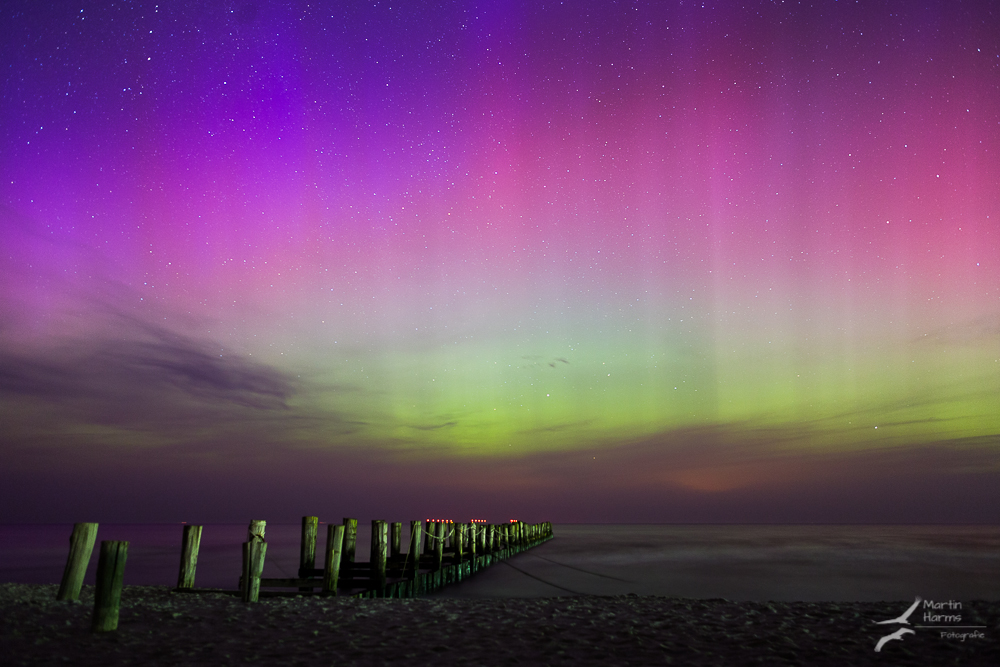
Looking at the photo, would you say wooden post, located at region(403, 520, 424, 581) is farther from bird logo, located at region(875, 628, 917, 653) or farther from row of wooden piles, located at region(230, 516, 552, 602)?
bird logo, located at region(875, 628, 917, 653)

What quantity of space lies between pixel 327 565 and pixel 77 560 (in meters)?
4.58

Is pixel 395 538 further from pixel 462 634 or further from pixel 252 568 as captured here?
pixel 462 634

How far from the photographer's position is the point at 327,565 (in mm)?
14477

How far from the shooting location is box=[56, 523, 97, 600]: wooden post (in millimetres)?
11992

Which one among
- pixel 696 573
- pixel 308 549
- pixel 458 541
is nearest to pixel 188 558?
pixel 308 549

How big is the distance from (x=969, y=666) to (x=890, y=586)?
2443 centimetres

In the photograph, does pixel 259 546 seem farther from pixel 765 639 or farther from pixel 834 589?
pixel 834 589

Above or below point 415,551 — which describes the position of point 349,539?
above

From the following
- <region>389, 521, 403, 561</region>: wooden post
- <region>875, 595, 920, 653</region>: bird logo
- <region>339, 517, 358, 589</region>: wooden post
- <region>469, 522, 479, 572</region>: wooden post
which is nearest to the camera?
<region>875, 595, 920, 653</region>: bird logo

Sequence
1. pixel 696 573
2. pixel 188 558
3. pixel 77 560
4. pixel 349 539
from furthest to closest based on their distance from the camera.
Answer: pixel 696 573 < pixel 349 539 < pixel 188 558 < pixel 77 560

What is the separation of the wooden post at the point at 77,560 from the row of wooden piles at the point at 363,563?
77.7 inches

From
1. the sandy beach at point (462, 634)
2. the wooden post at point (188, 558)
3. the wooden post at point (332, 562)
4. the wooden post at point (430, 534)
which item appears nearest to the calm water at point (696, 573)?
the wooden post at point (430, 534)

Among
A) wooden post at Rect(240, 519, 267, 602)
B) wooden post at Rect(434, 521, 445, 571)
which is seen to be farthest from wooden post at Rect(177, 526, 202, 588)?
wooden post at Rect(434, 521, 445, 571)

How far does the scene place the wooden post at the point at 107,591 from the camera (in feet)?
31.6
